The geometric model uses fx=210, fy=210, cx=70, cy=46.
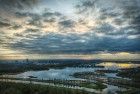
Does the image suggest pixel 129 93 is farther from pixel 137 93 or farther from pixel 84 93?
pixel 84 93

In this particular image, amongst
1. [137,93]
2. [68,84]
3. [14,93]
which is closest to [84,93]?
[137,93]

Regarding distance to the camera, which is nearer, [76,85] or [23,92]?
[23,92]

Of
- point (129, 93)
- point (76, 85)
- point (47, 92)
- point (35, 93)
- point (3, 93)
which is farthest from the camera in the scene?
point (76, 85)

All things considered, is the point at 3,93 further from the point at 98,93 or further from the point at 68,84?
the point at 68,84

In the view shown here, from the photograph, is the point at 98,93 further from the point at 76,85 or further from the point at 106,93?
the point at 76,85

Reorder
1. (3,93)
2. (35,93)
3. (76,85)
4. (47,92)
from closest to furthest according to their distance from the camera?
1. (3,93)
2. (35,93)
3. (47,92)
4. (76,85)

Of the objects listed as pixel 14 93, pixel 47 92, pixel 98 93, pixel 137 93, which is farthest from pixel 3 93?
pixel 137 93

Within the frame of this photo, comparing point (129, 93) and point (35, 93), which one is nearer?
point (35, 93)

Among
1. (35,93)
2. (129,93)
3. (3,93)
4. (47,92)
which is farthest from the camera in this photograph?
(129,93)

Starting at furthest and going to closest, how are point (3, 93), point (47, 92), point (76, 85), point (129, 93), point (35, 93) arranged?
point (76, 85) → point (129, 93) → point (47, 92) → point (35, 93) → point (3, 93)
